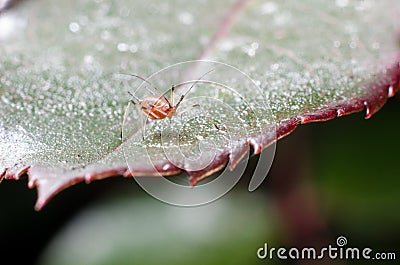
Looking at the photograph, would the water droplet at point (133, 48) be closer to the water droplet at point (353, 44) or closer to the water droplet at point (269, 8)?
the water droplet at point (269, 8)

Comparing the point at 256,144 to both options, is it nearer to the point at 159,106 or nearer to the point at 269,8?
the point at 159,106

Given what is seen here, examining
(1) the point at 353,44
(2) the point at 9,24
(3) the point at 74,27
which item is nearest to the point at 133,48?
(3) the point at 74,27

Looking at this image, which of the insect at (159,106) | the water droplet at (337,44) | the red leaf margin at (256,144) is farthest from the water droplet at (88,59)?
the water droplet at (337,44)

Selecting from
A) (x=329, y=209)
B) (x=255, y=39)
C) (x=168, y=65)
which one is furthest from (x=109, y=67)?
(x=329, y=209)

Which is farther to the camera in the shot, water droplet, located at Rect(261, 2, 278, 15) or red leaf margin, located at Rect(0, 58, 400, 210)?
water droplet, located at Rect(261, 2, 278, 15)

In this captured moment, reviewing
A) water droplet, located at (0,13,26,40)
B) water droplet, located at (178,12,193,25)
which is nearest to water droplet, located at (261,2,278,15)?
water droplet, located at (178,12,193,25)

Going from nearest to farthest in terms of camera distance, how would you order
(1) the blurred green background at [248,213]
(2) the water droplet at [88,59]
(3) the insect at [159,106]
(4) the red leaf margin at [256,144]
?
1. (4) the red leaf margin at [256,144]
2. (3) the insect at [159,106]
3. (2) the water droplet at [88,59]
4. (1) the blurred green background at [248,213]

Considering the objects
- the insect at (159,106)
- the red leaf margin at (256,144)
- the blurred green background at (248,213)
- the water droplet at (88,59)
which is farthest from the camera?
the blurred green background at (248,213)

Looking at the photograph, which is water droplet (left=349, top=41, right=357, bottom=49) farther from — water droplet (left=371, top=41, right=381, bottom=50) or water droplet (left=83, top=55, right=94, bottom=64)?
water droplet (left=83, top=55, right=94, bottom=64)
